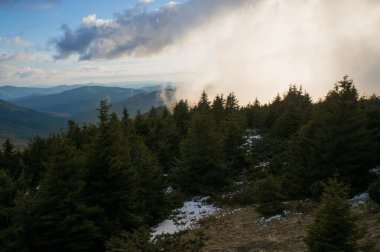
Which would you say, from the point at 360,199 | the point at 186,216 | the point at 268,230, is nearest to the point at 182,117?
the point at 186,216

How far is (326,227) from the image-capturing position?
10.1 metres

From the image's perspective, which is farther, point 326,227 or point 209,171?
point 209,171

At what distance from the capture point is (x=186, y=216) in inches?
1085

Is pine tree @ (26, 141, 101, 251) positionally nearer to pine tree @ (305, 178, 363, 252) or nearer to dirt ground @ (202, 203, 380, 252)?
dirt ground @ (202, 203, 380, 252)

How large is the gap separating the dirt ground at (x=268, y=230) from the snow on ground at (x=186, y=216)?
247 cm

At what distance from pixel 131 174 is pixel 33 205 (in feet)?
22.1

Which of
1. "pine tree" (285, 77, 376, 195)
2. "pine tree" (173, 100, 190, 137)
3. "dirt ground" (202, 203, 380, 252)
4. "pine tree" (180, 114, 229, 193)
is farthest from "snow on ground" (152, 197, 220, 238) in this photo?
"pine tree" (173, 100, 190, 137)

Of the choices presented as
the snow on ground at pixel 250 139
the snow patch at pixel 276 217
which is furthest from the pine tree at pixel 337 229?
the snow on ground at pixel 250 139

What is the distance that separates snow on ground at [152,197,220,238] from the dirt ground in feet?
8.10

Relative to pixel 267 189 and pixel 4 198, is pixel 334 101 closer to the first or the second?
pixel 267 189

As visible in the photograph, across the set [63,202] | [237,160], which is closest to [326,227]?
[63,202]

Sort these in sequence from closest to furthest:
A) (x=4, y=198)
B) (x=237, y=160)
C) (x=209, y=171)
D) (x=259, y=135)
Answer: (x=4, y=198)
(x=209, y=171)
(x=237, y=160)
(x=259, y=135)

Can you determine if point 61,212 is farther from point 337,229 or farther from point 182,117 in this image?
point 182,117

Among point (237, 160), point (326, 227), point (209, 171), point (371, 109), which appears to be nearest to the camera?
point (326, 227)
